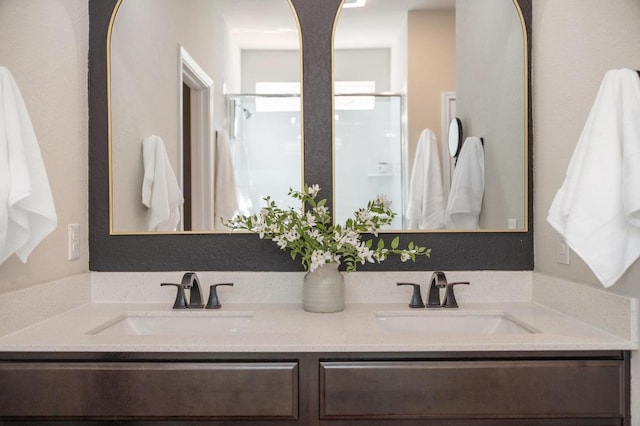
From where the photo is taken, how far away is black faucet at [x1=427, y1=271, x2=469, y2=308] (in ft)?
5.50

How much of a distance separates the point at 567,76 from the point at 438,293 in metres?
0.85

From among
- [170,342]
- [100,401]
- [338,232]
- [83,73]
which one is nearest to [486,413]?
[338,232]

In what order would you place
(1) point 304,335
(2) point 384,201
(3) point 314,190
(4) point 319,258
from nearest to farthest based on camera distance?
1. (1) point 304,335
2. (4) point 319,258
3. (3) point 314,190
4. (2) point 384,201

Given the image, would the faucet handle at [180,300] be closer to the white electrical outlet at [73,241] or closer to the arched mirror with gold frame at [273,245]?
the arched mirror with gold frame at [273,245]

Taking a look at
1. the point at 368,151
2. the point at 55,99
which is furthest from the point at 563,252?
the point at 55,99

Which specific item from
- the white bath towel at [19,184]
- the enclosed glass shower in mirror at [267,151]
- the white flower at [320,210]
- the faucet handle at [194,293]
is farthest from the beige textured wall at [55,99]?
the white flower at [320,210]

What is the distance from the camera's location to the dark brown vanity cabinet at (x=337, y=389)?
4.04ft

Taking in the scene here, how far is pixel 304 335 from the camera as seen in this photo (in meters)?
1.31

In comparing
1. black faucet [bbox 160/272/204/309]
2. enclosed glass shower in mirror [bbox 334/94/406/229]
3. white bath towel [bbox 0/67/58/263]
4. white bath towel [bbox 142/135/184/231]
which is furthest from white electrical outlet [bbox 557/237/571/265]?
white bath towel [bbox 0/67/58/263]

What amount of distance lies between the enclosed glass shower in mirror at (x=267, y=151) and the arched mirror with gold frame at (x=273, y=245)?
48mm

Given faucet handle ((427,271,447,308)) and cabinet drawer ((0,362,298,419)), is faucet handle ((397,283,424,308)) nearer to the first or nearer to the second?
faucet handle ((427,271,447,308))

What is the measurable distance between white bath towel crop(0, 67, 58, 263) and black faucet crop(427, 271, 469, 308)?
123cm

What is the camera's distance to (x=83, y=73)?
1.79m

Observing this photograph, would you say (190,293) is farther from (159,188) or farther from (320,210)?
(320,210)
